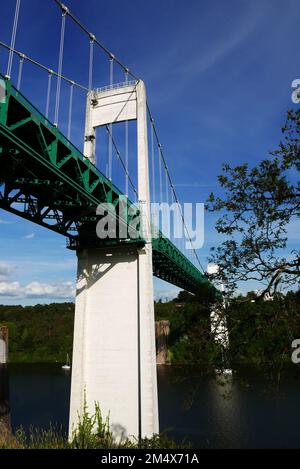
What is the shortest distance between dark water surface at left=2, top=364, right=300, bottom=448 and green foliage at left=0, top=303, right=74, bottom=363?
28560 mm

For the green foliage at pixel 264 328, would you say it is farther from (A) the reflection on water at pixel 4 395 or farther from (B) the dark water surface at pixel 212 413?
(A) the reflection on water at pixel 4 395

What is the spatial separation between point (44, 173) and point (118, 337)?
10347 millimetres

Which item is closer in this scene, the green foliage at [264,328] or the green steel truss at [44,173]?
the green foliage at [264,328]

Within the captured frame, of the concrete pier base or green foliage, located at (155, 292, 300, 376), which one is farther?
the concrete pier base

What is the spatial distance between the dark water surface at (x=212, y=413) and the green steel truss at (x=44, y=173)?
8.08 meters

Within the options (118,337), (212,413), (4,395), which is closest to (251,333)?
(118,337)

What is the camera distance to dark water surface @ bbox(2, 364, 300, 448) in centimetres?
2109

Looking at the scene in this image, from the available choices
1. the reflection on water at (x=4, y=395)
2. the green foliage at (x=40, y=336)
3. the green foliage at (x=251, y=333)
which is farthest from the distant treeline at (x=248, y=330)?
the green foliage at (x=40, y=336)

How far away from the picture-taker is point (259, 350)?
7.99m

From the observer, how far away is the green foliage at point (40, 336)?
6956cm

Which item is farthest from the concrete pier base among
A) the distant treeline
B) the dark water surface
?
the distant treeline

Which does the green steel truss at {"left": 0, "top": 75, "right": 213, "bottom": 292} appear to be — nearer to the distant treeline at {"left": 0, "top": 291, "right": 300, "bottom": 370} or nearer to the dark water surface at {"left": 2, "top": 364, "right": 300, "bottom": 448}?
the distant treeline at {"left": 0, "top": 291, "right": 300, "bottom": 370}

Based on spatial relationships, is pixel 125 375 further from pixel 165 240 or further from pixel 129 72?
pixel 129 72
